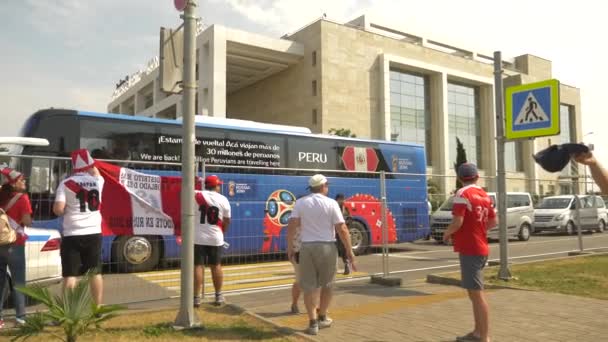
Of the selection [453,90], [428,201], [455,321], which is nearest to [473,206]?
[455,321]

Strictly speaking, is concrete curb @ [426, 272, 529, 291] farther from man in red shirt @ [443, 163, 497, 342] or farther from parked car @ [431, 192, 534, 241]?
parked car @ [431, 192, 534, 241]

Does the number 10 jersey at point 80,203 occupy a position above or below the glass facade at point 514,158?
below

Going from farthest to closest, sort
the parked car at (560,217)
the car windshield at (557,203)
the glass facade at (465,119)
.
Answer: the glass facade at (465,119) < the parked car at (560,217) < the car windshield at (557,203)

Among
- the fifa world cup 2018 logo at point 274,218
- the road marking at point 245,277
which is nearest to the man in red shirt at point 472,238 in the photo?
the fifa world cup 2018 logo at point 274,218

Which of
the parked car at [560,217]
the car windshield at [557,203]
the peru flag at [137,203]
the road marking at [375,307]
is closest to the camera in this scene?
the road marking at [375,307]

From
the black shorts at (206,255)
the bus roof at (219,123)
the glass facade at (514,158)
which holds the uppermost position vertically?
the glass facade at (514,158)

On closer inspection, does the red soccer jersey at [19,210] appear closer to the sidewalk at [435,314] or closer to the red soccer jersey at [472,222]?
the sidewalk at [435,314]

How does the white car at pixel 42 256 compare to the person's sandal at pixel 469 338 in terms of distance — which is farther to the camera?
the white car at pixel 42 256

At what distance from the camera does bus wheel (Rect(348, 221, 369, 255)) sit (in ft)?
34.8

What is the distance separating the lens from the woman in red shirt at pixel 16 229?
5.65m

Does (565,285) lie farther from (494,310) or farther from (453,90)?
(453,90)

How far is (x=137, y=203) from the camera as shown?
6.73 metres

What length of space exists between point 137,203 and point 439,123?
4492cm

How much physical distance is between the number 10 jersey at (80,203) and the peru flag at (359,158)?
30.3ft
